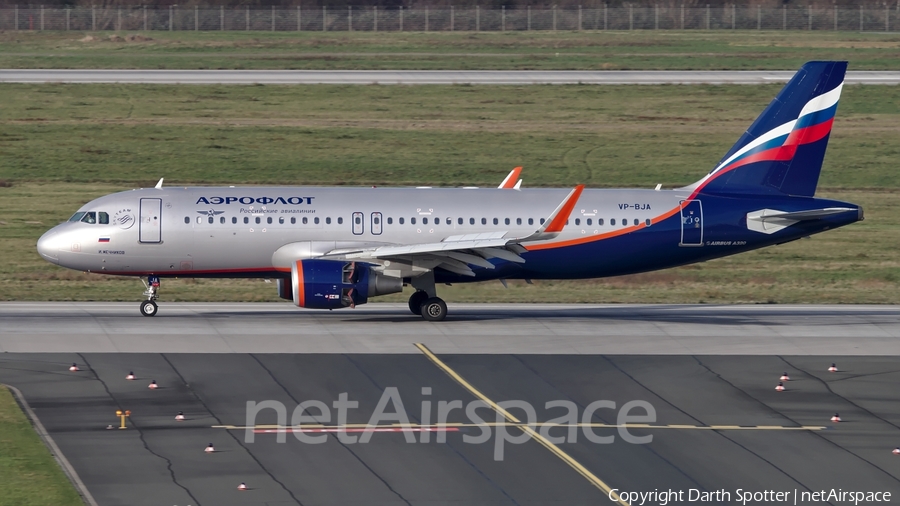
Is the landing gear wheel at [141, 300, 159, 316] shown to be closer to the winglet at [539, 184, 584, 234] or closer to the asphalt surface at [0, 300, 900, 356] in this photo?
the asphalt surface at [0, 300, 900, 356]

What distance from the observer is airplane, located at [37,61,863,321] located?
36.3 meters

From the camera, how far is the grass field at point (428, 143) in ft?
181

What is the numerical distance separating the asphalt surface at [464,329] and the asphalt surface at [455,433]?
1.33 meters

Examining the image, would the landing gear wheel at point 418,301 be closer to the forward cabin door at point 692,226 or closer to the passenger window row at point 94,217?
the forward cabin door at point 692,226

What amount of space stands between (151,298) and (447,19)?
80837mm

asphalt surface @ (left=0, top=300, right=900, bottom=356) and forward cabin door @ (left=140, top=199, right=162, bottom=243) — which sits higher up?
forward cabin door @ (left=140, top=199, right=162, bottom=243)

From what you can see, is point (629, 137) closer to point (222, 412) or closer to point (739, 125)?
point (739, 125)

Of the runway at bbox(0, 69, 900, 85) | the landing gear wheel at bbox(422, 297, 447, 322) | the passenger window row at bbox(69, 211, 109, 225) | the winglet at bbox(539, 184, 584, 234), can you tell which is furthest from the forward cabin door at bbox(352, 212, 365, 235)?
the runway at bbox(0, 69, 900, 85)

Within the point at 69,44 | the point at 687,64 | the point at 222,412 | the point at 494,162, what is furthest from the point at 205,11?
the point at 222,412

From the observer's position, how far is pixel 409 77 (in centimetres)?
8162

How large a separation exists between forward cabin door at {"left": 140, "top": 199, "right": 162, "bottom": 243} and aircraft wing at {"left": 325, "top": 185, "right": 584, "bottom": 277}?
200 inches

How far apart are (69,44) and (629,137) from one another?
1854 inches

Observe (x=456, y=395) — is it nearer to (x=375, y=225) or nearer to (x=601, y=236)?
(x=375, y=225)

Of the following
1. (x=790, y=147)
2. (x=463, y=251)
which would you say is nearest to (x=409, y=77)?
(x=790, y=147)
